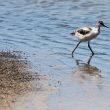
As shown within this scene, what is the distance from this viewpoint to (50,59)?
14375 millimetres

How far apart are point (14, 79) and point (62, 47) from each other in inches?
224

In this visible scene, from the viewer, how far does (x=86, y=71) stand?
13.2 meters

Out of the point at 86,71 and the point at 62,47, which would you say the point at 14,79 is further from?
the point at 62,47

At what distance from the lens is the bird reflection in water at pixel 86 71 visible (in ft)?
40.2

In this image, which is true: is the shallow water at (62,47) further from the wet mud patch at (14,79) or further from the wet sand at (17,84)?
the wet mud patch at (14,79)

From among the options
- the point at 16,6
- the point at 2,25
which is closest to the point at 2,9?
the point at 16,6

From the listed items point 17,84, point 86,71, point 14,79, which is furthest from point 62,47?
point 17,84

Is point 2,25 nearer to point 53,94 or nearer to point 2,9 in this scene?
point 2,9

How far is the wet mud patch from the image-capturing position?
31.8 ft

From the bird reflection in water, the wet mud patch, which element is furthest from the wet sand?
the bird reflection in water

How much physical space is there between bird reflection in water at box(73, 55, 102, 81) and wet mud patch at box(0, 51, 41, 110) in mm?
1134

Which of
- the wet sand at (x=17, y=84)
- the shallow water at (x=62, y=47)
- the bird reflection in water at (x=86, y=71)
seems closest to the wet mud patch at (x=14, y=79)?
the wet sand at (x=17, y=84)

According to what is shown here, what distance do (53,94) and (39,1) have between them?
21966 millimetres

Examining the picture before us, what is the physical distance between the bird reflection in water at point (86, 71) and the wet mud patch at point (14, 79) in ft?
3.72
